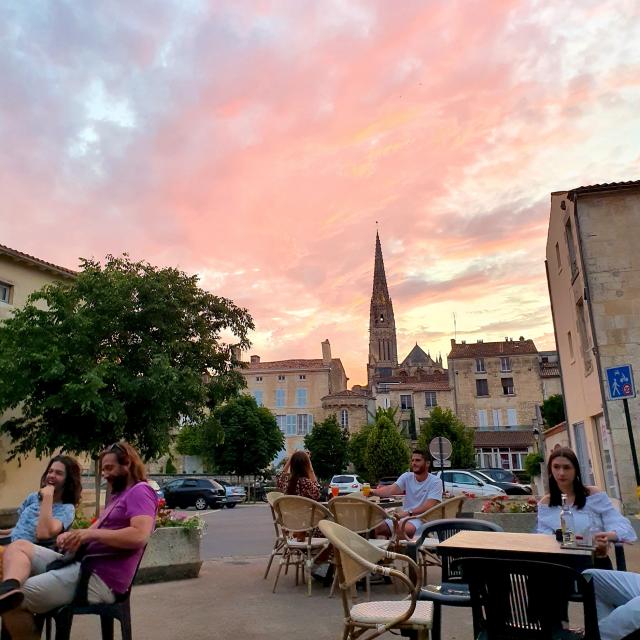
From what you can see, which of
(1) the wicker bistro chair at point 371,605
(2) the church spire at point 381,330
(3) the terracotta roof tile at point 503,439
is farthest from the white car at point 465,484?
(2) the church spire at point 381,330

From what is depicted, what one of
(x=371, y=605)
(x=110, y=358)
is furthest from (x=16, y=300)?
(x=371, y=605)

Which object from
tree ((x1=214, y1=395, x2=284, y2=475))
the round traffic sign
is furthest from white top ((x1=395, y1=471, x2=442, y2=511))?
tree ((x1=214, y1=395, x2=284, y2=475))

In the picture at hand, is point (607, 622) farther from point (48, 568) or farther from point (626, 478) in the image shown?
point (626, 478)

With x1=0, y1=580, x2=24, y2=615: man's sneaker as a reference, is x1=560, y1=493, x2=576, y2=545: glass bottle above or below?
above

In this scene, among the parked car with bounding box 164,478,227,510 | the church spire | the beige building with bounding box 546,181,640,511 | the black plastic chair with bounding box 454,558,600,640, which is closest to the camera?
the black plastic chair with bounding box 454,558,600,640

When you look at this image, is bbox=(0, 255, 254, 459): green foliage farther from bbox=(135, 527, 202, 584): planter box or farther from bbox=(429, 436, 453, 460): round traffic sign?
bbox=(135, 527, 202, 584): planter box

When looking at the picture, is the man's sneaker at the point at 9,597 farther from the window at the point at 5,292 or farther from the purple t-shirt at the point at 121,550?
the window at the point at 5,292

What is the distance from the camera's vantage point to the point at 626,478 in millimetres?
12172

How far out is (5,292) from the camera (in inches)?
709

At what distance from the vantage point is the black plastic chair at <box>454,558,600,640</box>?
2.43 m

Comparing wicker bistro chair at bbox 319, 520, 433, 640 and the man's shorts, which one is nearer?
wicker bistro chair at bbox 319, 520, 433, 640

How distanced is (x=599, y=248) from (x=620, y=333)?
223cm

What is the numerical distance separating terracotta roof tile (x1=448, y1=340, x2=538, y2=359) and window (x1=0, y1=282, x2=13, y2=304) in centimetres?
4143

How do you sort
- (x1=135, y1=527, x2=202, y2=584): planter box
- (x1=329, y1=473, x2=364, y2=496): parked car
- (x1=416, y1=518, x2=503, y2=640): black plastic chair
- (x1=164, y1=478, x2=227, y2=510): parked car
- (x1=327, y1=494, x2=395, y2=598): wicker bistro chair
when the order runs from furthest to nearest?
(x1=329, y1=473, x2=364, y2=496): parked car
(x1=164, y1=478, x2=227, y2=510): parked car
(x1=135, y1=527, x2=202, y2=584): planter box
(x1=327, y1=494, x2=395, y2=598): wicker bistro chair
(x1=416, y1=518, x2=503, y2=640): black plastic chair
